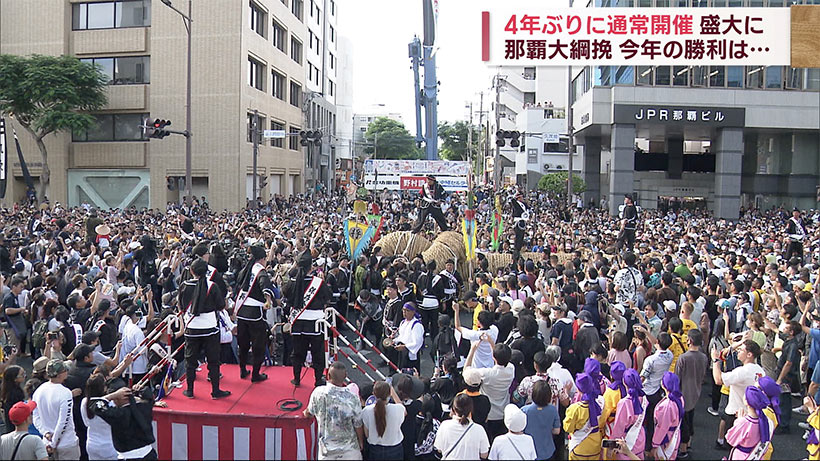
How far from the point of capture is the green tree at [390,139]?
253 ft

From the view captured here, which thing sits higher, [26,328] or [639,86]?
[639,86]

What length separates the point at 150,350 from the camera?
8031 mm

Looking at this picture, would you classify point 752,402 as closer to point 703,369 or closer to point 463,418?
point 703,369

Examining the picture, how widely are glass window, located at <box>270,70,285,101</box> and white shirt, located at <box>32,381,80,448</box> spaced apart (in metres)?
36.4

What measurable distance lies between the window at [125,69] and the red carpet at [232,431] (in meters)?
31.5

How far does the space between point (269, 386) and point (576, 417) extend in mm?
3774

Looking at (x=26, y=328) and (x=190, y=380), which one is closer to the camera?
(x=190, y=380)

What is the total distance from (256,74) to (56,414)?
3424cm

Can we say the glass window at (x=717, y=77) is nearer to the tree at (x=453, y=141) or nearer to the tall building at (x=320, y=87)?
the tall building at (x=320, y=87)

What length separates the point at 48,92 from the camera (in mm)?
30344

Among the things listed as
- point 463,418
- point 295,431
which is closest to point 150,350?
point 295,431

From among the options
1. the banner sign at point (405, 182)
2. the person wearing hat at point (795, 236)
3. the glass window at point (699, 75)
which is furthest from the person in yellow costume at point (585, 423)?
the banner sign at point (405, 182)

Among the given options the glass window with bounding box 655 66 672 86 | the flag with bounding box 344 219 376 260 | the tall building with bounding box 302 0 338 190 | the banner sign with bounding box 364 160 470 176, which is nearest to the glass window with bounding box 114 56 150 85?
the banner sign with bounding box 364 160 470 176

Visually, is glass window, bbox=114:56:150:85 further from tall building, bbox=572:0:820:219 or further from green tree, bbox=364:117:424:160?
green tree, bbox=364:117:424:160
